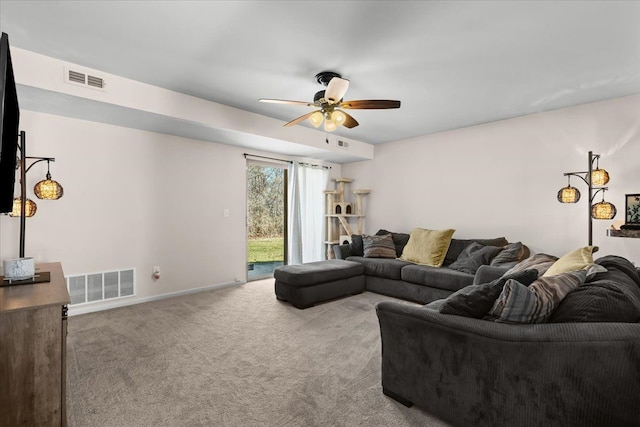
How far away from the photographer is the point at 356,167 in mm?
6457

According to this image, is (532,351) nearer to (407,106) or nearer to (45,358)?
(45,358)

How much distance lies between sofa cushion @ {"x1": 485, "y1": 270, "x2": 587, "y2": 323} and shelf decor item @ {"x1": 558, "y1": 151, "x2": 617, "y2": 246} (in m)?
2.35

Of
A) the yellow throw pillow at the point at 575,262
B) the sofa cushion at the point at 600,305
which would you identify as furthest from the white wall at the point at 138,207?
the sofa cushion at the point at 600,305

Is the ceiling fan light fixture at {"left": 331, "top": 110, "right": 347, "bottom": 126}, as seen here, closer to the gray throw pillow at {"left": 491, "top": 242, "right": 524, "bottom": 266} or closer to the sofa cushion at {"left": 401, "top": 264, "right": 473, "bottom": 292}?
the sofa cushion at {"left": 401, "top": 264, "right": 473, "bottom": 292}

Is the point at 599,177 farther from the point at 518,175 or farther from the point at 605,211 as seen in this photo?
the point at 518,175

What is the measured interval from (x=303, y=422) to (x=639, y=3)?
10.9ft

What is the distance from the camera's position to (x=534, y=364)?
4.63 ft

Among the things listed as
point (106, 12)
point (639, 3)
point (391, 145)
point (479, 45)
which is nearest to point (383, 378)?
point (479, 45)

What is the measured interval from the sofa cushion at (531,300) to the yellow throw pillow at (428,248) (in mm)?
2837

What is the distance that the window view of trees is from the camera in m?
5.44

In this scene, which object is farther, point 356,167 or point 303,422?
point 356,167

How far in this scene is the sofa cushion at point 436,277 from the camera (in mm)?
3752

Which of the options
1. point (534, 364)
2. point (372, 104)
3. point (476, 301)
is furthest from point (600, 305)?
point (372, 104)

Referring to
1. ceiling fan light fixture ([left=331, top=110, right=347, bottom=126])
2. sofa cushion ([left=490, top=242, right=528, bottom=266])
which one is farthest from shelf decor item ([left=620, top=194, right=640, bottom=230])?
ceiling fan light fixture ([left=331, top=110, right=347, bottom=126])
